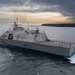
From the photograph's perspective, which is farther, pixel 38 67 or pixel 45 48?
pixel 45 48

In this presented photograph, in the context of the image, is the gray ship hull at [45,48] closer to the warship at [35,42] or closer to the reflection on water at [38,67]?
the warship at [35,42]

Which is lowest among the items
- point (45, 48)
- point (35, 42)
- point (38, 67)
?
point (38, 67)

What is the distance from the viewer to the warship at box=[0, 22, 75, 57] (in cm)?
3554

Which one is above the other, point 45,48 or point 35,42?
point 35,42

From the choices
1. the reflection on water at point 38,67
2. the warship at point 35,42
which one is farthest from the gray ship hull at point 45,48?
the reflection on water at point 38,67

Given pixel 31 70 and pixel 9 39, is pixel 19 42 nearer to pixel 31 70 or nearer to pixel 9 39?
pixel 9 39

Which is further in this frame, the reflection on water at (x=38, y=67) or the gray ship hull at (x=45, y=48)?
the gray ship hull at (x=45, y=48)

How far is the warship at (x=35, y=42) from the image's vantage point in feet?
117

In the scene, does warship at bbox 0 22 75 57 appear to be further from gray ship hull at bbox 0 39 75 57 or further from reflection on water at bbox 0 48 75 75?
reflection on water at bbox 0 48 75 75

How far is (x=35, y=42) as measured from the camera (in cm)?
4238

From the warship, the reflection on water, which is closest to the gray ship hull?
the warship

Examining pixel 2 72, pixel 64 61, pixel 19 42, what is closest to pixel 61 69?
pixel 64 61

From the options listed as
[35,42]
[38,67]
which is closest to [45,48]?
[35,42]

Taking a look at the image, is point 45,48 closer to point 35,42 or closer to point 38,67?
point 35,42
